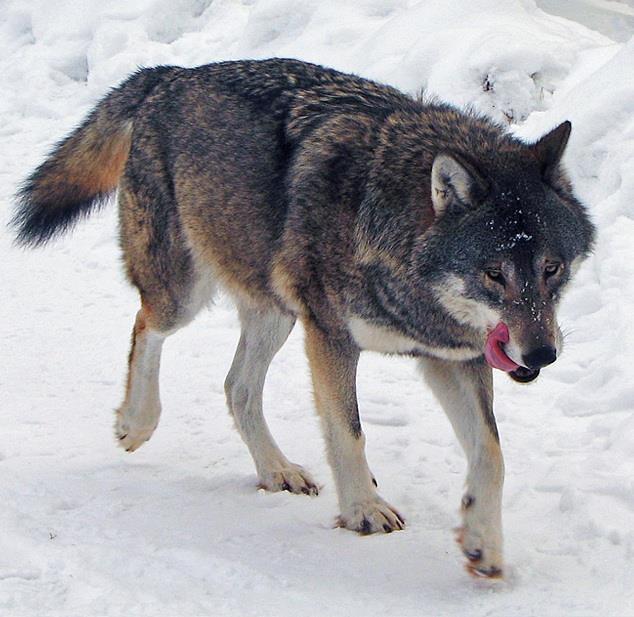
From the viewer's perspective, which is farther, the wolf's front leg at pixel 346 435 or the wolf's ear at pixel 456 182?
the wolf's front leg at pixel 346 435

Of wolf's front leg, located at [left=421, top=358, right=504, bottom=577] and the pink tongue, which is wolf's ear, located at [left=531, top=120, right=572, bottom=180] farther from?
wolf's front leg, located at [left=421, top=358, right=504, bottom=577]

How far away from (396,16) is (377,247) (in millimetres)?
6107

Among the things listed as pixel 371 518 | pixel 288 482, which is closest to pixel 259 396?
pixel 288 482

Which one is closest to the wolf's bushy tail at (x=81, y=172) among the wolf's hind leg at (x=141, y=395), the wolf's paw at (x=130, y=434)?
the wolf's hind leg at (x=141, y=395)

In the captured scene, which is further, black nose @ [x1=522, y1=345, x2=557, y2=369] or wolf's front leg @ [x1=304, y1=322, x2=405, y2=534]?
wolf's front leg @ [x1=304, y1=322, x2=405, y2=534]

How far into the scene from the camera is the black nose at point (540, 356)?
11.8ft

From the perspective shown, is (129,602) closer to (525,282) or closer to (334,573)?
(334,573)

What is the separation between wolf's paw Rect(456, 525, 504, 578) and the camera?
3.84 meters

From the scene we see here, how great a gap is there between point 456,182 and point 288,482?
1656 millimetres

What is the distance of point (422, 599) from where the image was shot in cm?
374

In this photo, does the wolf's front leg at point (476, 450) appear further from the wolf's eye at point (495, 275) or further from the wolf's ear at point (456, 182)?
the wolf's ear at point (456, 182)

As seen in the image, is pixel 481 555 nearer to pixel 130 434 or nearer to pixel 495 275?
pixel 495 275

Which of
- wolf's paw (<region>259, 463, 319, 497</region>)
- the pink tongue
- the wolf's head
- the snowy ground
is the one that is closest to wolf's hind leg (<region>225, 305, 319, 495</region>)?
wolf's paw (<region>259, 463, 319, 497</region>)

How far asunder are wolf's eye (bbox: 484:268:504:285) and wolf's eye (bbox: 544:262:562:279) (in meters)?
0.15
